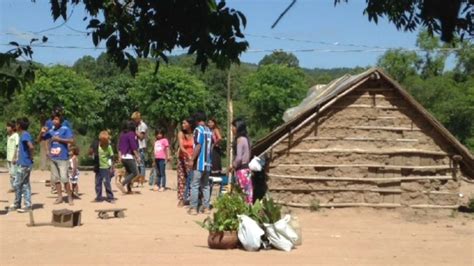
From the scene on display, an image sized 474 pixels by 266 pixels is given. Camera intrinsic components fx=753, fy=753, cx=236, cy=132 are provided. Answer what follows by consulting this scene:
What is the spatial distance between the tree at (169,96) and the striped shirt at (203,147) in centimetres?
1783

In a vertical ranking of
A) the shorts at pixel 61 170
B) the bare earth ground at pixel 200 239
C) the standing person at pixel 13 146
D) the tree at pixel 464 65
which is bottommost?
the bare earth ground at pixel 200 239

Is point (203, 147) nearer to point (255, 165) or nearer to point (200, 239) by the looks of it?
point (255, 165)

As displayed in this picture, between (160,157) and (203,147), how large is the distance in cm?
448

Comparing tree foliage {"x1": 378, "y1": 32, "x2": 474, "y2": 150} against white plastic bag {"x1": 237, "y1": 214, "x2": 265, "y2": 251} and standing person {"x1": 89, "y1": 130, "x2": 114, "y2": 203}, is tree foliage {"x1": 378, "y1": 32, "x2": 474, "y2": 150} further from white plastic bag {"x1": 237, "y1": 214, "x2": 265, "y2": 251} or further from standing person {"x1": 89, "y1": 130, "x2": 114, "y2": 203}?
white plastic bag {"x1": 237, "y1": 214, "x2": 265, "y2": 251}

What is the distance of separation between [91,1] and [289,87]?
31624mm

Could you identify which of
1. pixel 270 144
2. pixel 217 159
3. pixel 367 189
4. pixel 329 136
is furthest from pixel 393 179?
pixel 217 159

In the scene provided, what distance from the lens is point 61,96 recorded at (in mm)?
28344

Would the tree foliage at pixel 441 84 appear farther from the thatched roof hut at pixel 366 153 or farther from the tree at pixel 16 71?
the tree at pixel 16 71

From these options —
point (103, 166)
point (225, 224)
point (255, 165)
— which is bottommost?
point (225, 224)

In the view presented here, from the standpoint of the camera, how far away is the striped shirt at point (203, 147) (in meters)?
12.6

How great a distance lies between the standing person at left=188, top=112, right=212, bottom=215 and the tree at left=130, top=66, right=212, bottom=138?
702 inches

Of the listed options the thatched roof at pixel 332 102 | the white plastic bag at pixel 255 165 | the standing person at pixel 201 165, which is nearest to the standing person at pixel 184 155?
the standing person at pixel 201 165

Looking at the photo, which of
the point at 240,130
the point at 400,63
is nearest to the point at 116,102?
the point at 400,63

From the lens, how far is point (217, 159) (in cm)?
1392
